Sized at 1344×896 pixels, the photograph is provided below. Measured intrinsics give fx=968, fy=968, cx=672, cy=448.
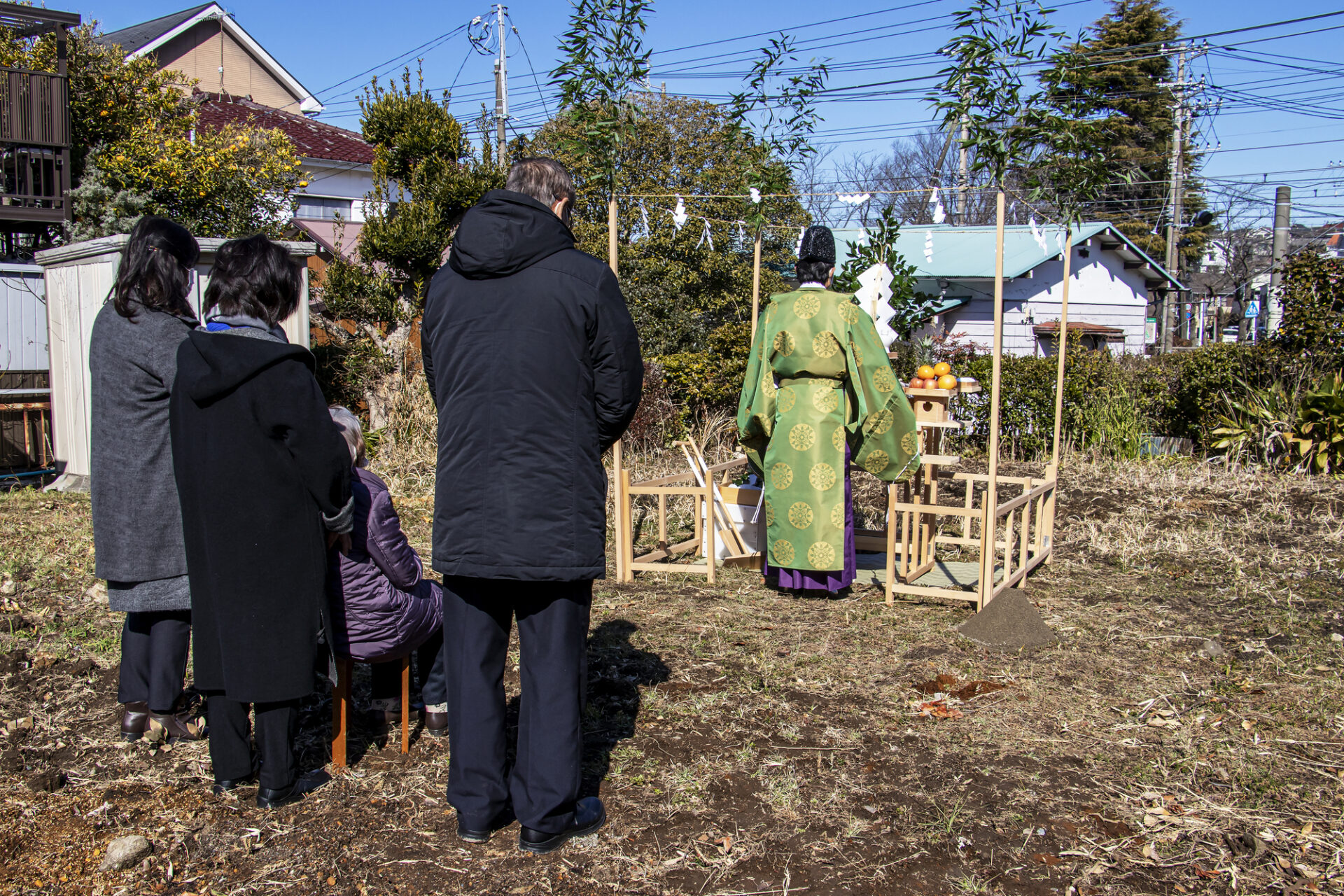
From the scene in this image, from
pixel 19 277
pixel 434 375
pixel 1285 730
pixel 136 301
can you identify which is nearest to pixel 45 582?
pixel 136 301

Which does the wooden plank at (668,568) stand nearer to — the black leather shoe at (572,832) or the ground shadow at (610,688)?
the ground shadow at (610,688)

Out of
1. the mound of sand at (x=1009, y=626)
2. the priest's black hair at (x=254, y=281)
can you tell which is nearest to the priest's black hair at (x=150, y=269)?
the priest's black hair at (x=254, y=281)

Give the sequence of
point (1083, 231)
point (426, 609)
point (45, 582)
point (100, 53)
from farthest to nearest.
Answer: point (1083, 231) < point (100, 53) < point (45, 582) < point (426, 609)

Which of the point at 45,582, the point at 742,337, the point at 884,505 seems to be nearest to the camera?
the point at 45,582

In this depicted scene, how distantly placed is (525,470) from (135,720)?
73.1 inches

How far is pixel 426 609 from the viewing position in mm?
3145

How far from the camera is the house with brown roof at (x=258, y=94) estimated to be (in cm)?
2070

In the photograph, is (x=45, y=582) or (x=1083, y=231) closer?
(x=45, y=582)

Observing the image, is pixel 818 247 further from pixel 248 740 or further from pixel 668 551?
pixel 248 740

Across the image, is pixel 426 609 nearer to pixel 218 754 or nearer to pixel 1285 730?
pixel 218 754

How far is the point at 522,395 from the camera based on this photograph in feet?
7.85

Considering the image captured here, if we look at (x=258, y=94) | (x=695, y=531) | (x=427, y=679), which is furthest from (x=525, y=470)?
(x=258, y=94)

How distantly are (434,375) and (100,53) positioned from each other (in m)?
10.2

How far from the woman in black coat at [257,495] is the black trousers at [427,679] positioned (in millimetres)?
532
